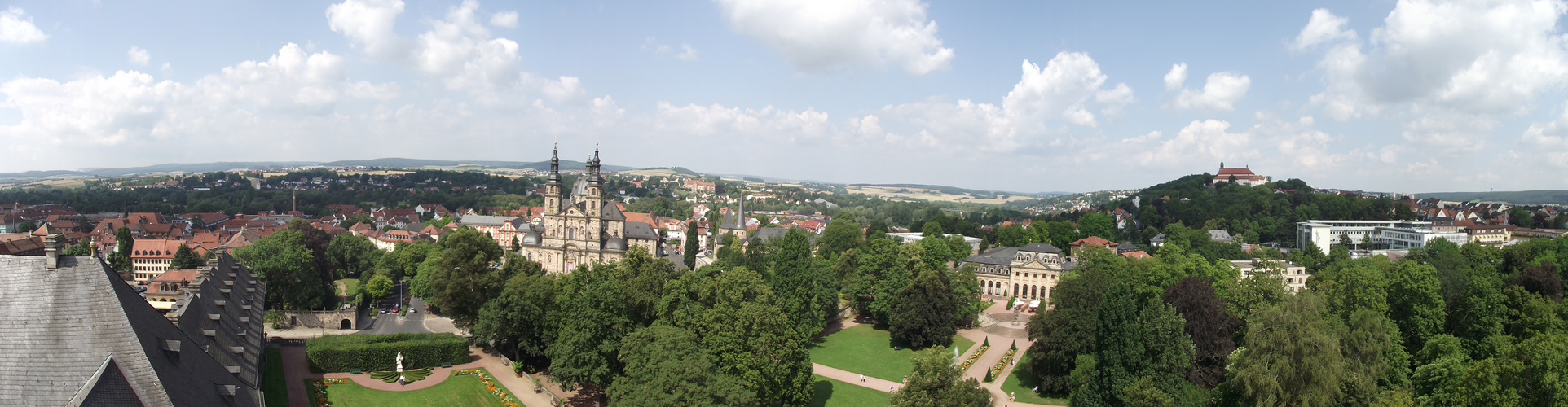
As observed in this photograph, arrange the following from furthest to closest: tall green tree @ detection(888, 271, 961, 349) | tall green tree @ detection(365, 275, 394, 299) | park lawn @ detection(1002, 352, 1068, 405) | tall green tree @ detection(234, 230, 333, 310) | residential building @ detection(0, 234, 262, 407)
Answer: tall green tree @ detection(365, 275, 394, 299) → tall green tree @ detection(234, 230, 333, 310) → tall green tree @ detection(888, 271, 961, 349) → park lawn @ detection(1002, 352, 1068, 405) → residential building @ detection(0, 234, 262, 407)

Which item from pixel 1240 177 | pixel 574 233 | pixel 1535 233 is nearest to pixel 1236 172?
pixel 1240 177

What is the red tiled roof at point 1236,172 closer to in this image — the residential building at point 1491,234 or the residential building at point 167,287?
the residential building at point 1491,234

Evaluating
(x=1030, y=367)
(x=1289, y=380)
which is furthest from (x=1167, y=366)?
(x=1030, y=367)

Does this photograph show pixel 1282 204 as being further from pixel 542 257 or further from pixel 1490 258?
pixel 542 257

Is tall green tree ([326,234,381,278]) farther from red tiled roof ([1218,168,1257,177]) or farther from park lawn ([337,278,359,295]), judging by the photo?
red tiled roof ([1218,168,1257,177])

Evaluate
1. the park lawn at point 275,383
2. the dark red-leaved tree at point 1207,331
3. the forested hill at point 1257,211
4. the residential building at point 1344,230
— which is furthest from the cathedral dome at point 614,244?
the residential building at point 1344,230

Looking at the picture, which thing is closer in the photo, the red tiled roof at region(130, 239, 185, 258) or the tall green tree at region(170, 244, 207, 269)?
the tall green tree at region(170, 244, 207, 269)

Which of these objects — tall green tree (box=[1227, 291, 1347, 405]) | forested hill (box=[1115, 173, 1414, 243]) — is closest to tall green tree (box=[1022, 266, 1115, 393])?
tall green tree (box=[1227, 291, 1347, 405])

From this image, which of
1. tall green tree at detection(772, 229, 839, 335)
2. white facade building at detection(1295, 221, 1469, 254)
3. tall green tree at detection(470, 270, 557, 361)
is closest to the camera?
tall green tree at detection(470, 270, 557, 361)
